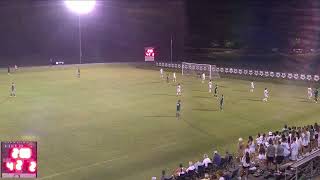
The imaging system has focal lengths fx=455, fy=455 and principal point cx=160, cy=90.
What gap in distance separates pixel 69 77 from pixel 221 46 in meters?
39.9

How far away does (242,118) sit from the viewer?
37719mm

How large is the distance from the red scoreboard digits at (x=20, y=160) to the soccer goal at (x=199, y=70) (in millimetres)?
54595

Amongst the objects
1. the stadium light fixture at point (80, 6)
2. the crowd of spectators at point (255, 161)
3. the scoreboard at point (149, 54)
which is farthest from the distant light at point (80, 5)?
the crowd of spectators at point (255, 161)

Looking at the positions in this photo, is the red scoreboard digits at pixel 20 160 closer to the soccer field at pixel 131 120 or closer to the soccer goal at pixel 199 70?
the soccer field at pixel 131 120

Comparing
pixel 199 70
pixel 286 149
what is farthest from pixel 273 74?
pixel 286 149

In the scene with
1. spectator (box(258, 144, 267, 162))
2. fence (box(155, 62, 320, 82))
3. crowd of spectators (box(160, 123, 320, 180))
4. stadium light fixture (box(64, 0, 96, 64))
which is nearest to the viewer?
crowd of spectators (box(160, 123, 320, 180))

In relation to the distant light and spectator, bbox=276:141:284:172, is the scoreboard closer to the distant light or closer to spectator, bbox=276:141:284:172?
the distant light

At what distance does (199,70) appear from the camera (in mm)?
71125

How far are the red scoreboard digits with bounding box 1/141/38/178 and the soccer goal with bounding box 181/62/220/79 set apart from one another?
54.6 m

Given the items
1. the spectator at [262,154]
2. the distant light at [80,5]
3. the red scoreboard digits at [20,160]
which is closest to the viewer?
the red scoreboard digits at [20,160]

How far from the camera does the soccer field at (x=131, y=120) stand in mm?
25750

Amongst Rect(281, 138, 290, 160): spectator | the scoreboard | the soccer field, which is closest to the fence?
the soccer field

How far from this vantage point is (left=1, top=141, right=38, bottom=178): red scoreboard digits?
13.4m

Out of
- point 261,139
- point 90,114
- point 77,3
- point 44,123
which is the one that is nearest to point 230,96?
point 90,114
